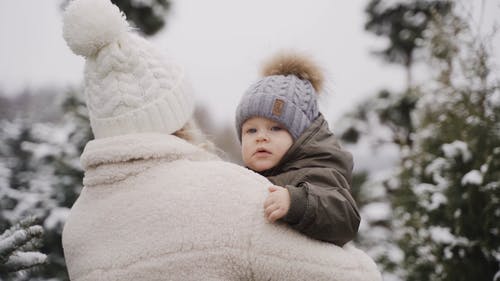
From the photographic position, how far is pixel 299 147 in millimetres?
1747

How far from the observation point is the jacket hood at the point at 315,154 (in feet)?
5.51

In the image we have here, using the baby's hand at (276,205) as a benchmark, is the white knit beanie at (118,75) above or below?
above

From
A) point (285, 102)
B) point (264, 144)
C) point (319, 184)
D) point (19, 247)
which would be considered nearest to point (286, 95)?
point (285, 102)

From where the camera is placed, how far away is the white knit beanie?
1.35m

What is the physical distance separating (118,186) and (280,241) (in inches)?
20.4

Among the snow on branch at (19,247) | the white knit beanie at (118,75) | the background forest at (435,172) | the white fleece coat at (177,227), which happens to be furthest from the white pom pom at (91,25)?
the background forest at (435,172)

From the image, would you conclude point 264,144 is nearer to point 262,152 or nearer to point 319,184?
point 262,152

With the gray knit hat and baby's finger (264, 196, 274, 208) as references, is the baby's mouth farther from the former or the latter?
baby's finger (264, 196, 274, 208)

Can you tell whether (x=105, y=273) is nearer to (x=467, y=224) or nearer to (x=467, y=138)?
(x=467, y=224)

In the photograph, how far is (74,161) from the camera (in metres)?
4.40

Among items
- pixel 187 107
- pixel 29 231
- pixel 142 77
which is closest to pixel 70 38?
pixel 142 77

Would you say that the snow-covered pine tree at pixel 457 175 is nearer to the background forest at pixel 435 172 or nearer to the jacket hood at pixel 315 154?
the background forest at pixel 435 172

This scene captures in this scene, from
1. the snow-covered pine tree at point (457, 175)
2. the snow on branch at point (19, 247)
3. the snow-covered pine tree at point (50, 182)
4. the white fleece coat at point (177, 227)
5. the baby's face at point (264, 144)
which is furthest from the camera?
the snow-covered pine tree at point (50, 182)

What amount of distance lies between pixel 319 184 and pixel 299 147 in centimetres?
26
